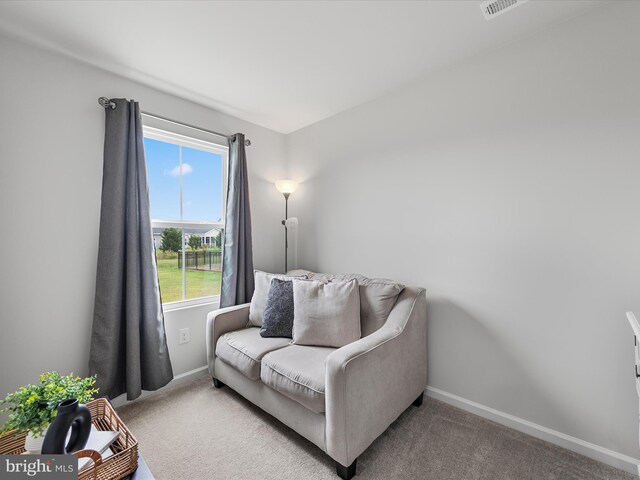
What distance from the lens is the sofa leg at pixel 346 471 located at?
1.47m

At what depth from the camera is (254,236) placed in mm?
→ 3059

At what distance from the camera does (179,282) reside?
259cm

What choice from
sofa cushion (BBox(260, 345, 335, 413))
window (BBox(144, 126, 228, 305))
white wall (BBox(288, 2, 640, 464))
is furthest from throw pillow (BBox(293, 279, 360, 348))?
window (BBox(144, 126, 228, 305))

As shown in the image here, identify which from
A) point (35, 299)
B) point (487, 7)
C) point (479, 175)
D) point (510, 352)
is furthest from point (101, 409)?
point (487, 7)

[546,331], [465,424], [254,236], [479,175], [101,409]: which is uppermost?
[479,175]

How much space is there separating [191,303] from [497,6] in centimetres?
296

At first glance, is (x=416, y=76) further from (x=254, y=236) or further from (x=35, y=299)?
(x=35, y=299)

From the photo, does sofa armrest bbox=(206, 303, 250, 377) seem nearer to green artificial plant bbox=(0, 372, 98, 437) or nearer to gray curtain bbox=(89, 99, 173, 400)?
gray curtain bbox=(89, 99, 173, 400)

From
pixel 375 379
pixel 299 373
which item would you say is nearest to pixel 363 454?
pixel 375 379

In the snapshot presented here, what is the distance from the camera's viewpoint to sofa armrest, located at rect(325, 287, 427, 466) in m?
1.46

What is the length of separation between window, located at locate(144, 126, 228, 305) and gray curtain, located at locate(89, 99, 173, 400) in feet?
0.84

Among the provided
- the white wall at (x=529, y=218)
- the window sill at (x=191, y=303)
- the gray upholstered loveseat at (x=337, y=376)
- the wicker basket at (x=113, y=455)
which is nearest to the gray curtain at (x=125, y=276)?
the window sill at (x=191, y=303)

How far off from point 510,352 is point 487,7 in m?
2.02

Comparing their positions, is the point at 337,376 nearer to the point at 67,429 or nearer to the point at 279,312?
the point at 279,312
